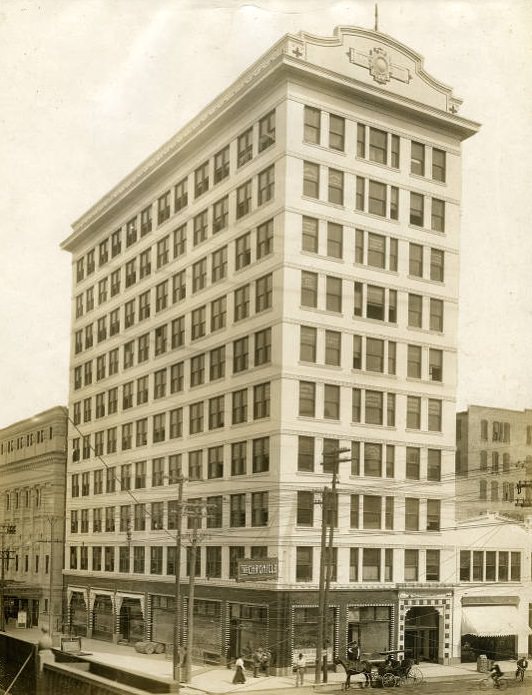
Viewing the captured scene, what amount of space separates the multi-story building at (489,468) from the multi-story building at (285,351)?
423cm

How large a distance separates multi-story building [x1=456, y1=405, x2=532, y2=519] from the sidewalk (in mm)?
8900

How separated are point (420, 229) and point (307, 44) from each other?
10332 millimetres

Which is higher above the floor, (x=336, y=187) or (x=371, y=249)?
(x=336, y=187)

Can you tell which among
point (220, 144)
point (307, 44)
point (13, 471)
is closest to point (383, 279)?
point (220, 144)

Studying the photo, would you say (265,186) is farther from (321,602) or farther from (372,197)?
(321,602)

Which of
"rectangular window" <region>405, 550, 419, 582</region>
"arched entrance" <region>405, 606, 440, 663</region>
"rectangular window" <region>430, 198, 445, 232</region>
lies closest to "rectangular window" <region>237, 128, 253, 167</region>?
"rectangular window" <region>430, 198, 445, 232</region>

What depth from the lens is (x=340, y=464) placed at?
33.6m

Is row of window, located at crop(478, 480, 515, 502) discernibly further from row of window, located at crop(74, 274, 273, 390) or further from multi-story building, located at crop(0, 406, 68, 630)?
multi-story building, located at crop(0, 406, 68, 630)

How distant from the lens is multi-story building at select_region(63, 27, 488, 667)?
105ft

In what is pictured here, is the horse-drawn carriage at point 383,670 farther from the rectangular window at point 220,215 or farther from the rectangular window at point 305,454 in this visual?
the rectangular window at point 220,215

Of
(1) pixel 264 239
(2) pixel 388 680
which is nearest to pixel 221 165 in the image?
(1) pixel 264 239

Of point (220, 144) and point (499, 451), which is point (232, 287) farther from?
point (499, 451)

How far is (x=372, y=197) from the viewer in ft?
114

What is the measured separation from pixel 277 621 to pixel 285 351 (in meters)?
9.28
